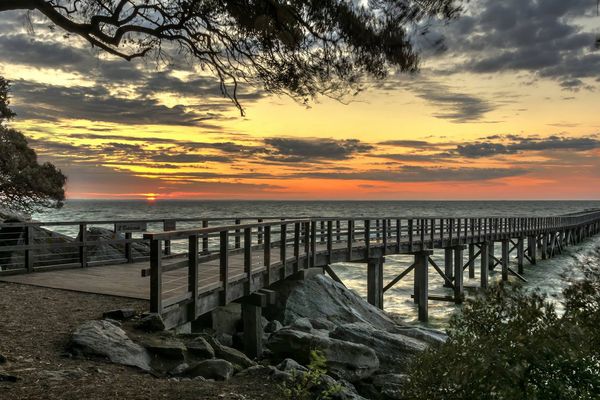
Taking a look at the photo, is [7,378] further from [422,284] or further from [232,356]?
[422,284]

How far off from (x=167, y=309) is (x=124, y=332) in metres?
1.00

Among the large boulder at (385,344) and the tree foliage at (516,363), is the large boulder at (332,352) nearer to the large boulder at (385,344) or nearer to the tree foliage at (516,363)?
the large boulder at (385,344)

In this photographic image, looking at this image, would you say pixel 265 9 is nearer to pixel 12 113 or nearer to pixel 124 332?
pixel 124 332

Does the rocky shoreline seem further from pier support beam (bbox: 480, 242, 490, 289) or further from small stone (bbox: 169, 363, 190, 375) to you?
pier support beam (bbox: 480, 242, 490, 289)

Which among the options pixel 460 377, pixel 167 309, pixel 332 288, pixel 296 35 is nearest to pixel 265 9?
pixel 296 35

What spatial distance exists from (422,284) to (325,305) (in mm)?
8620

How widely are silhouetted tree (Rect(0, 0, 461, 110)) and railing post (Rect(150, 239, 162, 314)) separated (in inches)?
135

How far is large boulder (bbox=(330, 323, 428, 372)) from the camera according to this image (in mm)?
9594

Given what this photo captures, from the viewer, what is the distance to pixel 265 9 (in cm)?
791

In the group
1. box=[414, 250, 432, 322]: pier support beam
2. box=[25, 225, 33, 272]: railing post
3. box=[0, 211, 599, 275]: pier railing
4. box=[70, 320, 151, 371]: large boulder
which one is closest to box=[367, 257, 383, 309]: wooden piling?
box=[0, 211, 599, 275]: pier railing

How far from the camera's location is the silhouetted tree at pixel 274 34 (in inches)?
312

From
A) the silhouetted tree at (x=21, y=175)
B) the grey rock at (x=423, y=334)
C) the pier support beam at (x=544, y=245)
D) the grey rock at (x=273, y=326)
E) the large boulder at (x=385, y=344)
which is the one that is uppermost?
the silhouetted tree at (x=21, y=175)

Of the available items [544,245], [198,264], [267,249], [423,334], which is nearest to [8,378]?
[198,264]

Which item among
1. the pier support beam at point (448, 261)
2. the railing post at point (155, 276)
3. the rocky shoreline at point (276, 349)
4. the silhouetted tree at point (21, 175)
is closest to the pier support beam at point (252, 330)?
the rocky shoreline at point (276, 349)
